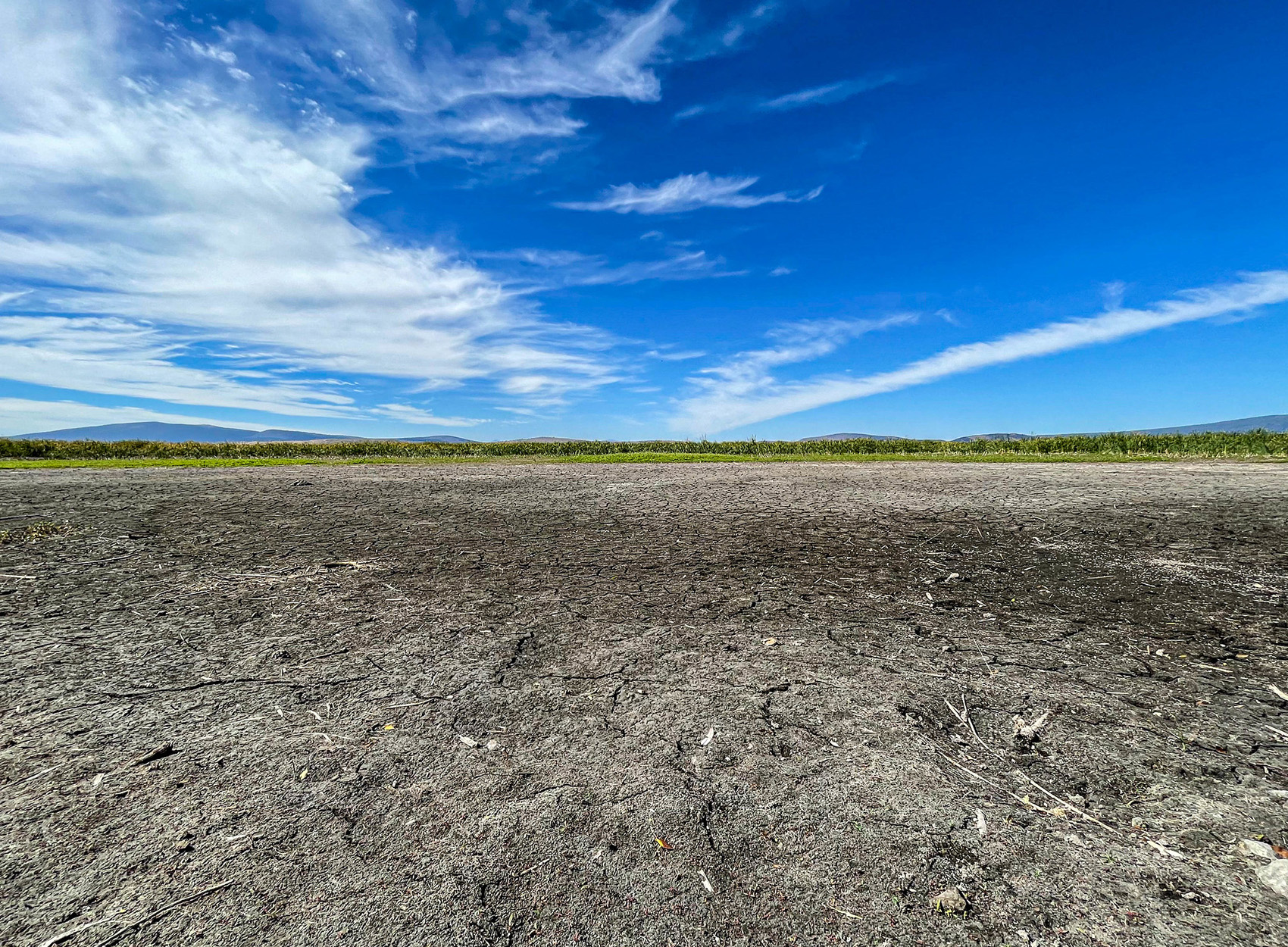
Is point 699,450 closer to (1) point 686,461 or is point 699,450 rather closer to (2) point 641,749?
(1) point 686,461

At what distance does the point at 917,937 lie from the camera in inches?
63.7

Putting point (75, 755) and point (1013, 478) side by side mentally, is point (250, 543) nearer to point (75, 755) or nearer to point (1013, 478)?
point (75, 755)

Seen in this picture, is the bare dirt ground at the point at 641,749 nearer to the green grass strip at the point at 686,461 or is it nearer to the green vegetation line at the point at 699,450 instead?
the green grass strip at the point at 686,461

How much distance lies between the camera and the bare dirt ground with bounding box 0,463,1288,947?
173 centimetres

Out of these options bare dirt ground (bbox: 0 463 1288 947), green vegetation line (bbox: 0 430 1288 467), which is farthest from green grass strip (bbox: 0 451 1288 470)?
bare dirt ground (bbox: 0 463 1288 947)

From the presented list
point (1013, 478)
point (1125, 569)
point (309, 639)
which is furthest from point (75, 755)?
point (1013, 478)

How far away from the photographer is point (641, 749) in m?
2.53

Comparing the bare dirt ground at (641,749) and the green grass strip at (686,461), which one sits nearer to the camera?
the bare dirt ground at (641,749)

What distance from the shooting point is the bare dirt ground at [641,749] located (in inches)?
68.1

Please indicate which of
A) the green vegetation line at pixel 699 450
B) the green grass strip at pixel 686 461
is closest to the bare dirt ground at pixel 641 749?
the green grass strip at pixel 686 461

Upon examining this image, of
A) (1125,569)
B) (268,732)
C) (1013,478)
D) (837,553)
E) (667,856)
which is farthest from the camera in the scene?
(1013,478)

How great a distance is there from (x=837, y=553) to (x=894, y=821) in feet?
14.5

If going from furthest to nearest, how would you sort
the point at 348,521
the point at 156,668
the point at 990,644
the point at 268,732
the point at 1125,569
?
the point at 348,521
the point at 1125,569
the point at 990,644
the point at 156,668
the point at 268,732

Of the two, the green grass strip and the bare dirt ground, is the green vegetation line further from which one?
the bare dirt ground
